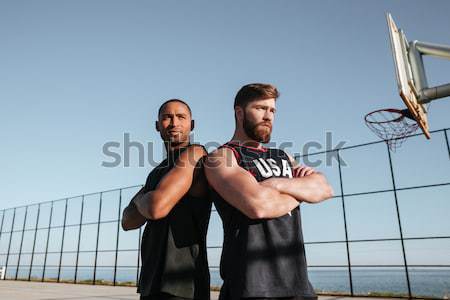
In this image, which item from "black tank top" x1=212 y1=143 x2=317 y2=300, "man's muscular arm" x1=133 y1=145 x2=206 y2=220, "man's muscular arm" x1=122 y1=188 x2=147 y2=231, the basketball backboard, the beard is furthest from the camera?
the basketball backboard

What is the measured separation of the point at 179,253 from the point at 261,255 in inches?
16.2

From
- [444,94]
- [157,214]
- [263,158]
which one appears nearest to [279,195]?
[263,158]

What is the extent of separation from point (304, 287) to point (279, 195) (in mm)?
406

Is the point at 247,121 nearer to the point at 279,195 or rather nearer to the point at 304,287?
the point at 279,195

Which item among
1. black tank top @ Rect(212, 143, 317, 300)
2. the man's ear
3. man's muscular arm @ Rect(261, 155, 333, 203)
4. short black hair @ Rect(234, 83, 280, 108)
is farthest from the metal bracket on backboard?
black tank top @ Rect(212, 143, 317, 300)

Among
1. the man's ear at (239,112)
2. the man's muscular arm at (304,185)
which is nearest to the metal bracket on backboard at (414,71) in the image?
the man's muscular arm at (304,185)

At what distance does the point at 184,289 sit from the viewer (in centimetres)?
155

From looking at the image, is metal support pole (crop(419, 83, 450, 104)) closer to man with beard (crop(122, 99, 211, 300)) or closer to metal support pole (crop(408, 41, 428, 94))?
metal support pole (crop(408, 41, 428, 94))

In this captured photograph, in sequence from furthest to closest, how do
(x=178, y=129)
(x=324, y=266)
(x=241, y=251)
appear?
1. (x=324, y=266)
2. (x=178, y=129)
3. (x=241, y=251)

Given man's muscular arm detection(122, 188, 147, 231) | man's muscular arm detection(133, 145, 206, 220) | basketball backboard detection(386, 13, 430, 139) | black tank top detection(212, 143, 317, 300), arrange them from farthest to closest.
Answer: basketball backboard detection(386, 13, 430, 139)
man's muscular arm detection(122, 188, 147, 231)
man's muscular arm detection(133, 145, 206, 220)
black tank top detection(212, 143, 317, 300)

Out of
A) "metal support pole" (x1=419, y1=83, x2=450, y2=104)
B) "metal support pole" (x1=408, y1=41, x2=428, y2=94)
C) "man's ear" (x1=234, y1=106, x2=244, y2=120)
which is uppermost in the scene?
"metal support pole" (x1=408, y1=41, x2=428, y2=94)

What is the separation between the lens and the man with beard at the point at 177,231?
1.55m

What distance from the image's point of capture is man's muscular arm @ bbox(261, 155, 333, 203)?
62.6 inches

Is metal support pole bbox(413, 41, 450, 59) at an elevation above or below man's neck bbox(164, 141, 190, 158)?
above
